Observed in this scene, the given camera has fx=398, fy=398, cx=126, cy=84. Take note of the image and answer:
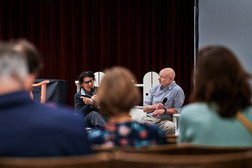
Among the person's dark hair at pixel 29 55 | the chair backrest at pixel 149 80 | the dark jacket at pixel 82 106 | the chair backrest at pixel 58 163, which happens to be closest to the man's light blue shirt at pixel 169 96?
the chair backrest at pixel 149 80

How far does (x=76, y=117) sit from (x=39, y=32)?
6.19m

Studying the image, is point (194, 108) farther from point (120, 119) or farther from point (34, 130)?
point (34, 130)

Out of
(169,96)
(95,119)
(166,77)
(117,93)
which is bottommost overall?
(95,119)

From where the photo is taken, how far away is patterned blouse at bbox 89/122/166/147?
1686mm

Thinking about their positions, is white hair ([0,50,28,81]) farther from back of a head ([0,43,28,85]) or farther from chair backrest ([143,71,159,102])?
chair backrest ([143,71,159,102])

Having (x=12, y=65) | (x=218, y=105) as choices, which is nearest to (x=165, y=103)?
(x=218, y=105)

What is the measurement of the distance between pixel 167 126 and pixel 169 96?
0.42 metres

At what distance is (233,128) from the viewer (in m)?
1.59

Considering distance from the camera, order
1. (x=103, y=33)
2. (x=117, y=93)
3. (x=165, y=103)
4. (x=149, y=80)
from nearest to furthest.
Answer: (x=117, y=93) → (x=165, y=103) → (x=149, y=80) → (x=103, y=33)

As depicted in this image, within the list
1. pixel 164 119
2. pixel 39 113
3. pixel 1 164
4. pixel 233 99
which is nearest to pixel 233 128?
pixel 233 99

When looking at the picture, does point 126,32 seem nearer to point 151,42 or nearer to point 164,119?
point 151,42

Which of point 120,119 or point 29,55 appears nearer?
point 29,55

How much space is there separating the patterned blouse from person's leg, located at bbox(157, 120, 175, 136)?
3172 millimetres

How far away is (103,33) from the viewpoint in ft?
24.8
